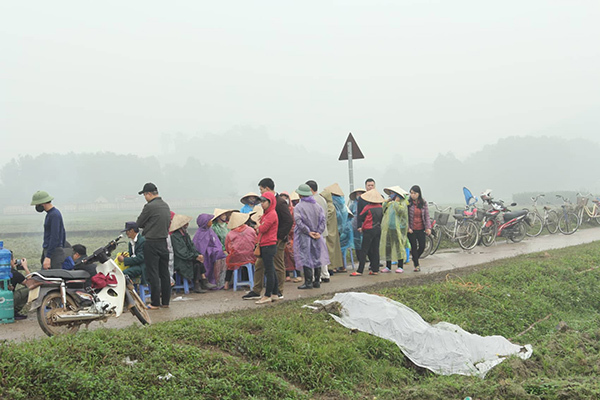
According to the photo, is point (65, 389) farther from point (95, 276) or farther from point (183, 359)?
point (95, 276)

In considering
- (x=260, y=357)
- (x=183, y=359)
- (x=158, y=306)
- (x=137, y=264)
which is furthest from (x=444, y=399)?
(x=137, y=264)

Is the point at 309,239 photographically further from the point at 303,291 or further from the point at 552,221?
the point at 552,221

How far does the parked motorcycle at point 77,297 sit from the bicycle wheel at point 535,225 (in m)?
14.0

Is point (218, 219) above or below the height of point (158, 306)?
above

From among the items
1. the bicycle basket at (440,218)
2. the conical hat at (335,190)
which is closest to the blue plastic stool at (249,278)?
the conical hat at (335,190)

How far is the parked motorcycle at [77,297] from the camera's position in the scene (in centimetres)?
564

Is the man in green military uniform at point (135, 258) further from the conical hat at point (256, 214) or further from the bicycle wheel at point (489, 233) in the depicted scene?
the bicycle wheel at point (489, 233)

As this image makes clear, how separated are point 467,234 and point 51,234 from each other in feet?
34.4

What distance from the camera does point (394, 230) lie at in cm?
1071

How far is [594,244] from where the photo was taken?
45.2 ft

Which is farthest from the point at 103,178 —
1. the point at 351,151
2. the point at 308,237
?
the point at 308,237

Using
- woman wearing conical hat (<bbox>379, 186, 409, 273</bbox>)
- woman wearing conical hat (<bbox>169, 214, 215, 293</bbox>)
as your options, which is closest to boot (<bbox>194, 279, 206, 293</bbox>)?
woman wearing conical hat (<bbox>169, 214, 215, 293</bbox>)

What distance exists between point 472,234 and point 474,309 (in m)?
6.97

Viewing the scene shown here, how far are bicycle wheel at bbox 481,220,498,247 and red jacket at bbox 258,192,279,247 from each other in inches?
359
